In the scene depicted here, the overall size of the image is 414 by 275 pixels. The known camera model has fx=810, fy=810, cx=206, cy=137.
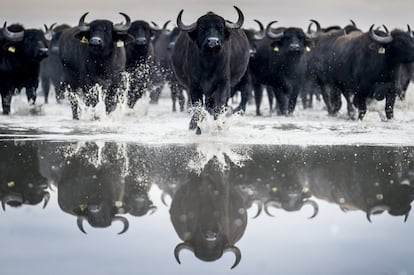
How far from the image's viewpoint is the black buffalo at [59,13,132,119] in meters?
15.7

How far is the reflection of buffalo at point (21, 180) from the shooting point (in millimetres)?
6801

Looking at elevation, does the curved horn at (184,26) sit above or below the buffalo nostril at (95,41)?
above

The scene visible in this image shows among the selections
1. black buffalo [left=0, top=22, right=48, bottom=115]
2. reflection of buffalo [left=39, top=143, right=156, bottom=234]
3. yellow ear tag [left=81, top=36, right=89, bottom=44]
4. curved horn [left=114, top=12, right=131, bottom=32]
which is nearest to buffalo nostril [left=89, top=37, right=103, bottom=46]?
yellow ear tag [left=81, top=36, right=89, bottom=44]

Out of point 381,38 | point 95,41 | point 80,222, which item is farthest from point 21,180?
point 381,38

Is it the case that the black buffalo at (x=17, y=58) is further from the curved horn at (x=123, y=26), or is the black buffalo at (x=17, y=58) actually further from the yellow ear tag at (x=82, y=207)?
the yellow ear tag at (x=82, y=207)

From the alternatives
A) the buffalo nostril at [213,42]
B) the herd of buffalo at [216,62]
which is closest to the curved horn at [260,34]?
the herd of buffalo at [216,62]

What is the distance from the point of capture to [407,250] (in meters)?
5.11

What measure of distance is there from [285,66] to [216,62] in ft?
21.9

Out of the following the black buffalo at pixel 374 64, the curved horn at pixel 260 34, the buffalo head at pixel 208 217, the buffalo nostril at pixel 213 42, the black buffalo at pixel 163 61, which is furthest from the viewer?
the black buffalo at pixel 163 61

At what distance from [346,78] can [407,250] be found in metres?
13.2

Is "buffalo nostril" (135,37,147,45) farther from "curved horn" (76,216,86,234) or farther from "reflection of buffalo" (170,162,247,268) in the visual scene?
"curved horn" (76,216,86,234)

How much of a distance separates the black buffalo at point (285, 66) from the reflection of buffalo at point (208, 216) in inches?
456

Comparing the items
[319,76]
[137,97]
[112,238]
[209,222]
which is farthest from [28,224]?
[319,76]

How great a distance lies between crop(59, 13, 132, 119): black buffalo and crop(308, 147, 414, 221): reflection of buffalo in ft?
21.6
